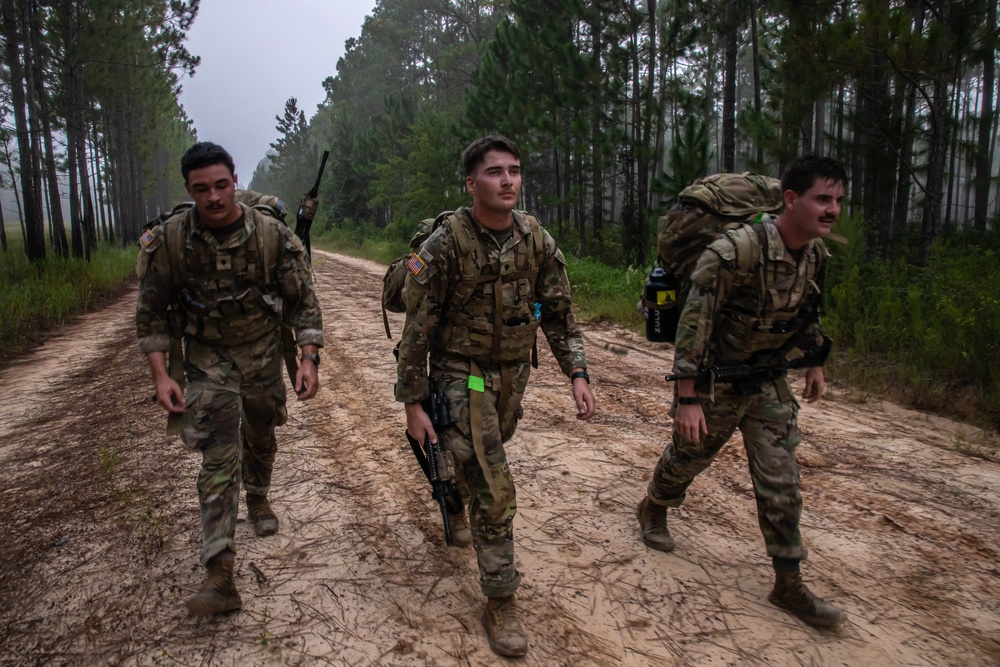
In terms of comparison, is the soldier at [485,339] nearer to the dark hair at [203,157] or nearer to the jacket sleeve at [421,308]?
the jacket sleeve at [421,308]

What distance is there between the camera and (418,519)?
12.5 ft

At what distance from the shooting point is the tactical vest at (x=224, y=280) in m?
3.05

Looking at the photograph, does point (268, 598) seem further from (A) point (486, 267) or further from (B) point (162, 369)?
(A) point (486, 267)

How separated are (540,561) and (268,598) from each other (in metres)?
1.37

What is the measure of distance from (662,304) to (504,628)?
5.70 ft

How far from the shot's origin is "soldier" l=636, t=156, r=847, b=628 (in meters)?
2.85

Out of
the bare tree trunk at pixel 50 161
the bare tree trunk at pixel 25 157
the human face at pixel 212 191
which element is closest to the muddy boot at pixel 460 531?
the human face at pixel 212 191

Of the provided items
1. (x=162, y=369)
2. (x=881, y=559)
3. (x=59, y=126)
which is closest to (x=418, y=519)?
(x=162, y=369)

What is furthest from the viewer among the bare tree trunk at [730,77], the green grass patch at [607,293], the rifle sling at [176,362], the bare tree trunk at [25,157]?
the bare tree trunk at [25,157]

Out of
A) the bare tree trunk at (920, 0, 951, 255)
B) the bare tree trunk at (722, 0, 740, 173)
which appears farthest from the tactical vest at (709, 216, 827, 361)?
the bare tree trunk at (722, 0, 740, 173)

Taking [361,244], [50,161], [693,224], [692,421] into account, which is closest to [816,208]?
[693,224]

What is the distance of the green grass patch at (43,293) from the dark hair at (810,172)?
935 cm

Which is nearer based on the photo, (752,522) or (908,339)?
(752,522)

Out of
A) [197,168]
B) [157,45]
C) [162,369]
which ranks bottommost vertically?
[162,369]
